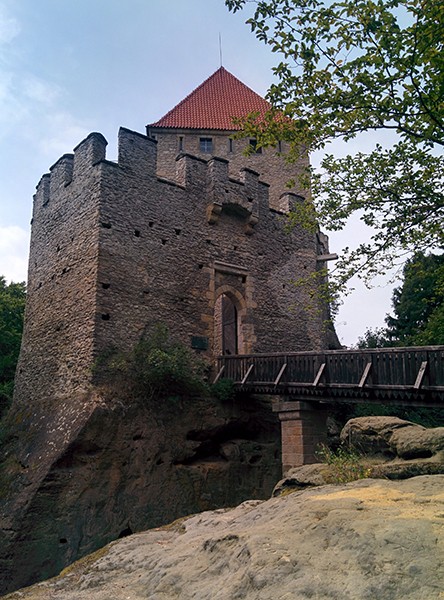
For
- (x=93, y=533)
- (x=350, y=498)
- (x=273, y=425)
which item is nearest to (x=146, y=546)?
(x=350, y=498)

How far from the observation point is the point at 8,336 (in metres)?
21.1

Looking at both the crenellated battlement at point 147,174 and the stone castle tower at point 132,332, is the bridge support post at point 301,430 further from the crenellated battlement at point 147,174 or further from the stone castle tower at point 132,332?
the crenellated battlement at point 147,174

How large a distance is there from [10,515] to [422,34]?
11.6 meters

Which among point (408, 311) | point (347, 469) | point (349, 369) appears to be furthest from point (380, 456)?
point (408, 311)

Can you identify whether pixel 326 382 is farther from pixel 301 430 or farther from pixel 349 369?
pixel 301 430

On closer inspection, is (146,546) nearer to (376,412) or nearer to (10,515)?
(10,515)

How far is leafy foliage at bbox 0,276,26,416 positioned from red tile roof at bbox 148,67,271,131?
9.60m

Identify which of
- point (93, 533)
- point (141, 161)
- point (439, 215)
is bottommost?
point (93, 533)

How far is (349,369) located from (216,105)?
17.7m

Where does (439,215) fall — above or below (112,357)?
above

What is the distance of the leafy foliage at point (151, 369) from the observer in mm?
13023

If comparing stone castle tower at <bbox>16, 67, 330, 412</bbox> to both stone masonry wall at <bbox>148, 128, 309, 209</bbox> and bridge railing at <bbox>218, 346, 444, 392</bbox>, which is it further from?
stone masonry wall at <bbox>148, 128, 309, 209</bbox>

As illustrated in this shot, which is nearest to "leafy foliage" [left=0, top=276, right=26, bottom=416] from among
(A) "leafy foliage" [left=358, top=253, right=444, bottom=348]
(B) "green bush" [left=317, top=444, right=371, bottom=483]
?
(B) "green bush" [left=317, top=444, right=371, bottom=483]

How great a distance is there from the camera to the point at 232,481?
1327cm
